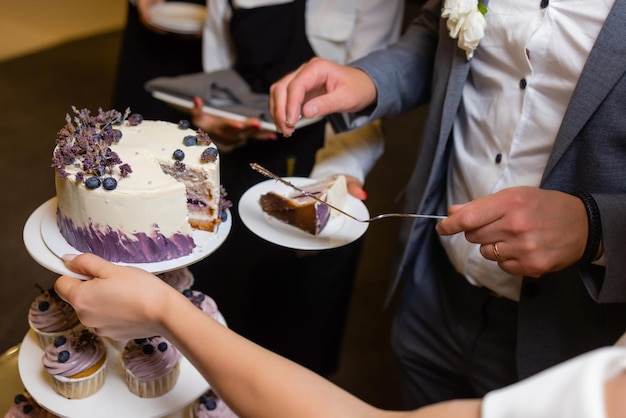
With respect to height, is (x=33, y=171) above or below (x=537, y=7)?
below

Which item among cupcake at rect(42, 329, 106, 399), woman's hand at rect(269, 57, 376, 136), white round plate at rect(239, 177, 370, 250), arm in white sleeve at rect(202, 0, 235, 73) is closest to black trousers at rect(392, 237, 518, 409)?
white round plate at rect(239, 177, 370, 250)

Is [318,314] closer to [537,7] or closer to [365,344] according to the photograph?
[365,344]

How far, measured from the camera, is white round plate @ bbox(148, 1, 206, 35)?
218cm

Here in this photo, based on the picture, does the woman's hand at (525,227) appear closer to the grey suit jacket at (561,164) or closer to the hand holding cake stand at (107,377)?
the grey suit jacket at (561,164)

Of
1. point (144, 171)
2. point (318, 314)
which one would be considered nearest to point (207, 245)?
point (144, 171)

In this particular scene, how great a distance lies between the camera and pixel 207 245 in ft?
3.68

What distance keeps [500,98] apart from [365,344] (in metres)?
1.78

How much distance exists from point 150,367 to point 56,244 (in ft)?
0.87

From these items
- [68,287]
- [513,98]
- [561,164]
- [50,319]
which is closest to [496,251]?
[561,164]

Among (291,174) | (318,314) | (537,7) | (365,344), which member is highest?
(537,7)

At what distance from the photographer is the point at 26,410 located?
125 centimetres

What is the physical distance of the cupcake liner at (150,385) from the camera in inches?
45.3

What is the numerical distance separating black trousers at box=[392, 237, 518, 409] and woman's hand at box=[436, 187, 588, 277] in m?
0.34

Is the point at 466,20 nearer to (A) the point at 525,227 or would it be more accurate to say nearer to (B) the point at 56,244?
(A) the point at 525,227
